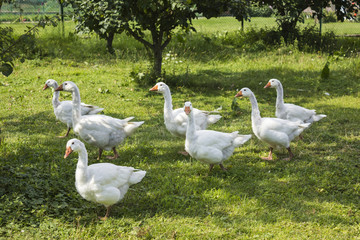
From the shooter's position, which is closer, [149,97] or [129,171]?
[129,171]

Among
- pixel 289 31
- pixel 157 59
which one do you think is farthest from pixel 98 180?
pixel 289 31

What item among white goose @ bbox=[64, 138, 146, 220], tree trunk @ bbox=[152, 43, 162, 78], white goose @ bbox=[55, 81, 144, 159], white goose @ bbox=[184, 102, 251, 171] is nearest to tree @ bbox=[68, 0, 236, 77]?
tree trunk @ bbox=[152, 43, 162, 78]

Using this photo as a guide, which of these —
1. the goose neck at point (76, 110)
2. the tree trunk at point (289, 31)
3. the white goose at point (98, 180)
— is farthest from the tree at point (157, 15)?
the tree trunk at point (289, 31)

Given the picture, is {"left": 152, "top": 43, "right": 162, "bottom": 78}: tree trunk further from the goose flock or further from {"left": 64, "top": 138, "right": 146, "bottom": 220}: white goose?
{"left": 64, "top": 138, "right": 146, "bottom": 220}: white goose

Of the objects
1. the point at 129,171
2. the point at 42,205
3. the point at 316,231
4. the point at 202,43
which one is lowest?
the point at 316,231

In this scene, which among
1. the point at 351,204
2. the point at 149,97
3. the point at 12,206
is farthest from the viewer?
the point at 149,97

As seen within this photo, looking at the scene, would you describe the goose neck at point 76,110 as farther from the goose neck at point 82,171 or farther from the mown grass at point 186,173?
the goose neck at point 82,171

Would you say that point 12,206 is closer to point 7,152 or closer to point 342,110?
point 7,152

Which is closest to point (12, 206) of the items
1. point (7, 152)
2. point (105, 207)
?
point (105, 207)

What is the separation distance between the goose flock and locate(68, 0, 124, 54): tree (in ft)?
8.80

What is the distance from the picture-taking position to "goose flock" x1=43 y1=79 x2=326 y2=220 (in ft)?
15.0

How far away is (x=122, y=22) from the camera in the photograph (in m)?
9.29

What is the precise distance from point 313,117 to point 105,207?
4.30 meters

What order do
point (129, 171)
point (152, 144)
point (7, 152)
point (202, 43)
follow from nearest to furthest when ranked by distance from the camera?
point (129, 171)
point (7, 152)
point (152, 144)
point (202, 43)
